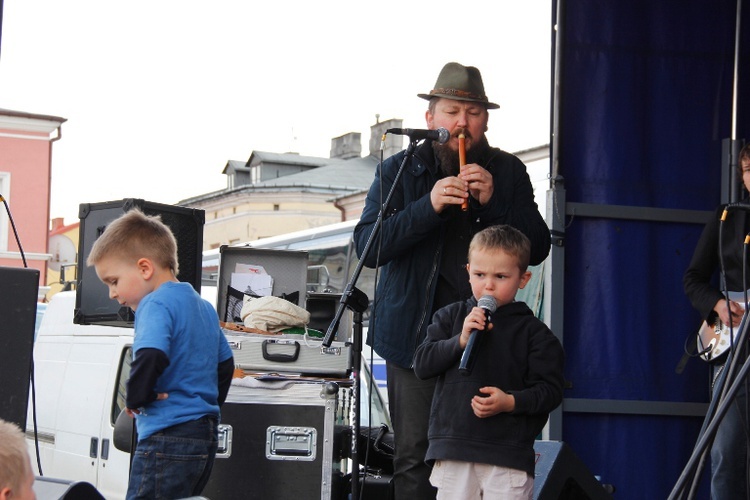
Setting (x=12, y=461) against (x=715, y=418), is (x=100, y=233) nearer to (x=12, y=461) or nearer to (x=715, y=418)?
(x=715, y=418)

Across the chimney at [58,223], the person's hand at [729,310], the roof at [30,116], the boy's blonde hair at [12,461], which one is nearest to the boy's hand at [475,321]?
the person's hand at [729,310]

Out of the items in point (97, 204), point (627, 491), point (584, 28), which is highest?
point (584, 28)

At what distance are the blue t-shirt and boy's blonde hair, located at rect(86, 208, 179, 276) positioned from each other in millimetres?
120

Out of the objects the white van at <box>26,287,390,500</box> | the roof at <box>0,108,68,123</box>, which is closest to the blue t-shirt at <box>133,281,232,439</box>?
the white van at <box>26,287,390,500</box>

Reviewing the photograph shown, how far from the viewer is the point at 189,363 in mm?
3658

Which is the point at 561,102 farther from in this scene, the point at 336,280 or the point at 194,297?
the point at 336,280

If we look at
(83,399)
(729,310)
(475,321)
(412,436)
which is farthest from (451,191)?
(83,399)

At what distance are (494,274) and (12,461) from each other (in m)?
1.95

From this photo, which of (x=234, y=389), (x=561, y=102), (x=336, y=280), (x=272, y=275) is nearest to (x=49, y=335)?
(x=336, y=280)

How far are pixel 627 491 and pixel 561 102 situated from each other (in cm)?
182

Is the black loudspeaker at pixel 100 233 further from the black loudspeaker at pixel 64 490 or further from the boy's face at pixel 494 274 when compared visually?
the black loudspeaker at pixel 64 490

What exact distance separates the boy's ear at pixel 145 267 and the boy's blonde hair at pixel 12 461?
1799mm

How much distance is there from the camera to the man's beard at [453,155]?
3977mm

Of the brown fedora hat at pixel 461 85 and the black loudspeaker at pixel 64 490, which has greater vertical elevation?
the brown fedora hat at pixel 461 85
